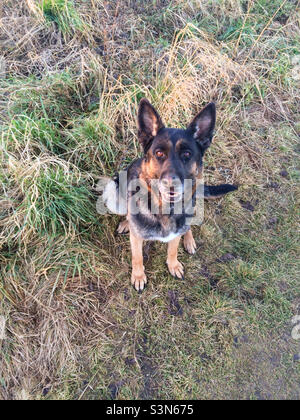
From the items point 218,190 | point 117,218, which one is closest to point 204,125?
point 218,190

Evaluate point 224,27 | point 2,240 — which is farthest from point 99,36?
point 2,240

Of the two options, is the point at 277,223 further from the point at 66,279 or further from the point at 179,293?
the point at 66,279

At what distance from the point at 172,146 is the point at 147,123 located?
300 mm

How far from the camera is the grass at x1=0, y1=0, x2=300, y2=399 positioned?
244 cm

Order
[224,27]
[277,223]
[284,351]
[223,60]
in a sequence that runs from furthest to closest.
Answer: [224,27], [223,60], [277,223], [284,351]

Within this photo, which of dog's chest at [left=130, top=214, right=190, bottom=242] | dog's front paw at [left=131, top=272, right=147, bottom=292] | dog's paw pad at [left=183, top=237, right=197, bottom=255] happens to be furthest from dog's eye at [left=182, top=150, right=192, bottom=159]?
dog's front paw at [left=131, top=272, right=147, bottom=292]

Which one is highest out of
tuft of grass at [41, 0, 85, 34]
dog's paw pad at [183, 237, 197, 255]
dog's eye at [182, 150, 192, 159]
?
tuft of grass at [41, 0, 85, 34]

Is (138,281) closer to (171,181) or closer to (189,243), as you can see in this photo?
(189,243)

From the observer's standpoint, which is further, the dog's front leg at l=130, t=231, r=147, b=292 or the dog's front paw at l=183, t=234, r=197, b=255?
the dog's front paw at l=183, t=234, r=197, b=255

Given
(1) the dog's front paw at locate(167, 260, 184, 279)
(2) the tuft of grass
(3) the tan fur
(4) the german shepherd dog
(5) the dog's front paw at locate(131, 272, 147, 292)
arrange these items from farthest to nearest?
(2) the tuft of grass
(3) the tan fur
(1) the dog's front paw at locate(167, 260, 184, 279)
(5) the dog's front paw at locate(131, 272, 147, 292)
(4) the german shepherd dog

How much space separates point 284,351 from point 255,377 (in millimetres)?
382

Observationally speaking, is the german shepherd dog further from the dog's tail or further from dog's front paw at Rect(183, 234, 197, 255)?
dog's front paw at Rect(183, 234, 197, 255)

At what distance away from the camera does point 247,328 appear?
2.67 m

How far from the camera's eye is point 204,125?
2252mm
